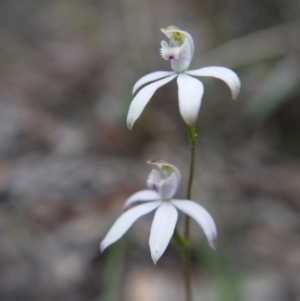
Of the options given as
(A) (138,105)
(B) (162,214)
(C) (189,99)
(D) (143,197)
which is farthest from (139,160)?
(C) (189,99)

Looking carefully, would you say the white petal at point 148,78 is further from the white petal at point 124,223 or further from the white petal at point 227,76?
the white petal at point 124,223

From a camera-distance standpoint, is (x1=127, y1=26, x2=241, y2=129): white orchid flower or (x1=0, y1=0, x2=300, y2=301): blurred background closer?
(x1=127, y1=26, x2=241, y2=129): white orchid flower

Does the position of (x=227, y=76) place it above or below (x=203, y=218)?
above

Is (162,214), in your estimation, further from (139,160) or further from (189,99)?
(139,160)

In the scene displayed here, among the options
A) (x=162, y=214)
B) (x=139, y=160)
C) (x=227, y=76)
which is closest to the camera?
(x=227, y=76)

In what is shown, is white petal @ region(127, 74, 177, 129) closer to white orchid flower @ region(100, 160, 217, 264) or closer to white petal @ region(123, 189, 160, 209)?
white orchid flower @ region(100, 160, 217, 264)

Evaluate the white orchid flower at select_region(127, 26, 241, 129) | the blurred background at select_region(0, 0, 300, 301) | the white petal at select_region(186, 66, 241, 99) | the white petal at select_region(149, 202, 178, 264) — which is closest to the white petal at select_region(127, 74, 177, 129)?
the white orchid flower at select_region(127, 26, 241, 129)

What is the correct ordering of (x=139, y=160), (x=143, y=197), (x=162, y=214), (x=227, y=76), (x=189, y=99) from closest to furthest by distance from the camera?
(x=189, y=99), (x=227, y=76), (x=162, y=214), (x=143, y=197), (x=139, y=160)
